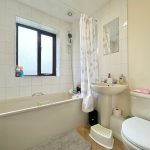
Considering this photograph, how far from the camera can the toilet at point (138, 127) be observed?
0.93 m

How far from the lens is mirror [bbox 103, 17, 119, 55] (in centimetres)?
195

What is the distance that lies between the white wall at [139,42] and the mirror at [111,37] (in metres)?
0.24

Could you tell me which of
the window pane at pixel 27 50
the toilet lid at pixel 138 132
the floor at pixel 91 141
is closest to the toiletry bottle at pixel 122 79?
the toilet lid at pixel 138 132

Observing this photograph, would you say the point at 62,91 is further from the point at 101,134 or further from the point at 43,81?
the point at 101,134

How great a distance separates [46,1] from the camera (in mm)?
2139

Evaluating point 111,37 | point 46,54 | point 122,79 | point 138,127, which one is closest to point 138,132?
point 138,127

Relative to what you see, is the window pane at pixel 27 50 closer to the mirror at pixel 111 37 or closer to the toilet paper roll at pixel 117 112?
the mirror at pixel 111 37

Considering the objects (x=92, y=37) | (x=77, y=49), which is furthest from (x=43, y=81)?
(x=92, y=37)

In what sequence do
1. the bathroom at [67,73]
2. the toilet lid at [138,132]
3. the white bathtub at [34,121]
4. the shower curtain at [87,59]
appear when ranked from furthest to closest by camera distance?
the shower curtain at [87,59], the bathroom at [67,73], the white bathtub at [34,121], the toilet lid at [138,132]

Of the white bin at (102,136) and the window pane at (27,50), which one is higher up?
the window pane at (27,50)

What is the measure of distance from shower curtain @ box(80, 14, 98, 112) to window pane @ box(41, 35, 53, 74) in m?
1.10

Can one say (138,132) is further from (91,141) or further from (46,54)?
(46,54)

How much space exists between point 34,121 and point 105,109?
108 cm

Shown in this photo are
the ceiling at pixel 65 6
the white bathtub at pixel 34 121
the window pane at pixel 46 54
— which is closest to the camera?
the white bathtub at pixel 34 121
